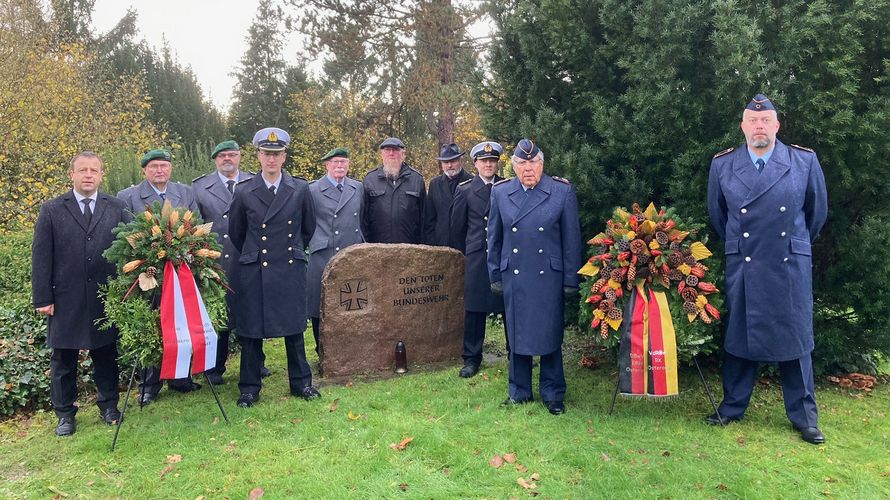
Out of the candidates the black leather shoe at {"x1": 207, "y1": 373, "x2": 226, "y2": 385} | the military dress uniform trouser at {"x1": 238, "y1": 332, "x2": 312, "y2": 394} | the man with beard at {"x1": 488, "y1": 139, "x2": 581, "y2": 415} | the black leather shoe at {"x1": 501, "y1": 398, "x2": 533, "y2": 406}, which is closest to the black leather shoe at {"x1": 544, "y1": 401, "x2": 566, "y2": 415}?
the man with beard at {"x1": 488, "y1": 139, "x2": 581, "y2": 415}

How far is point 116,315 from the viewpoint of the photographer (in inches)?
185

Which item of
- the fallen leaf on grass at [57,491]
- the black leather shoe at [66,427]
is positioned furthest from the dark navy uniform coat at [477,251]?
the fallen leaf on grass at [57,491]

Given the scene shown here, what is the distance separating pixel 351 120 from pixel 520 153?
12717 mm

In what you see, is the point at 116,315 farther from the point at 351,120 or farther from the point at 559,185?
the point at 351,120

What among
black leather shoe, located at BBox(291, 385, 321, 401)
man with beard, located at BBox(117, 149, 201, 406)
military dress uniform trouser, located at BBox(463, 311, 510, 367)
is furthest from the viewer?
military dress uniform trouser, located at BBox(463, 311, 510, 367)

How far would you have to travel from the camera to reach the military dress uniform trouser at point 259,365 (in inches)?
214

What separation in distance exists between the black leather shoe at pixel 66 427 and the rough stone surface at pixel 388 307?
215cm

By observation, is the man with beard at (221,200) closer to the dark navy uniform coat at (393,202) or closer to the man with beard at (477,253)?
the dark navy uniform coat at (393,202)

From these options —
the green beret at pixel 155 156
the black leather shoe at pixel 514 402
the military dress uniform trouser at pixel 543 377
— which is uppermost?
the green beret at pixel 155 156

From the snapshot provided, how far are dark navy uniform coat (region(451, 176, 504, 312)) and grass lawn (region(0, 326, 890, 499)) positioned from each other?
95 cm

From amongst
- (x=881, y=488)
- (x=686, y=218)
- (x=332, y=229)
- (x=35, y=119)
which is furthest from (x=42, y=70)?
(x=881, y=488)

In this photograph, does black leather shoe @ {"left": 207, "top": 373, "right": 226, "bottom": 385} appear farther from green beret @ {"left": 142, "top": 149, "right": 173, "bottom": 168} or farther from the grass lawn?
green beret @ {"left": 142, "top": 149, "right": 173, "bottom": 168}

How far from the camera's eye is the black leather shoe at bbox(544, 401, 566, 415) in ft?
16.1

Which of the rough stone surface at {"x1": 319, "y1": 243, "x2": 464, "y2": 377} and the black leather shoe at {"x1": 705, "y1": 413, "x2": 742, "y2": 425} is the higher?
the rough stone surface at {"x1": 319, "y1": 243, "x2": 464, "y2": 377}
